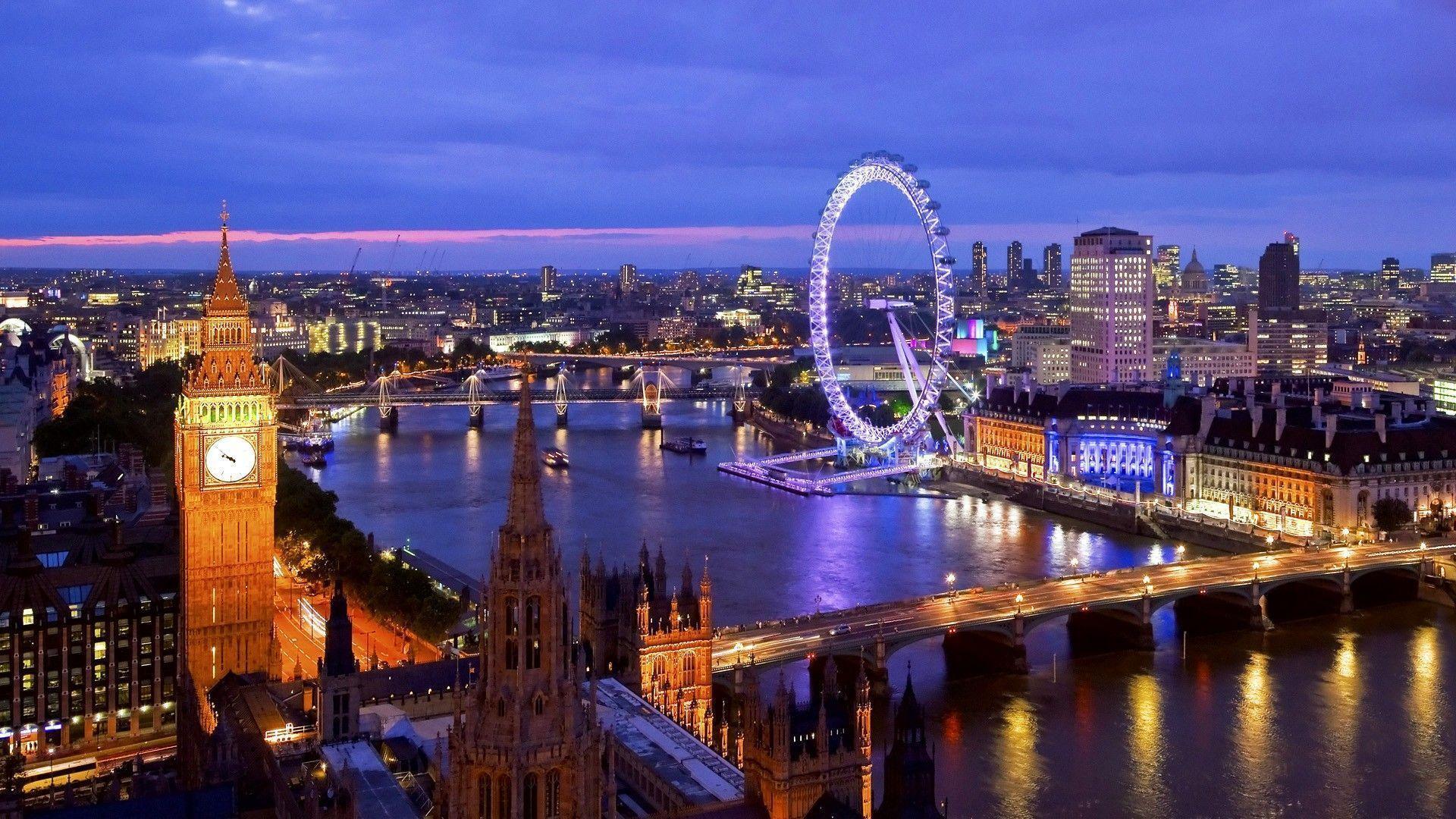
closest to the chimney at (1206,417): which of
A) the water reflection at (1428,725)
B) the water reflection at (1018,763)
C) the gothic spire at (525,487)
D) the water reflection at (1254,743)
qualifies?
the water reflection at (1428,725)

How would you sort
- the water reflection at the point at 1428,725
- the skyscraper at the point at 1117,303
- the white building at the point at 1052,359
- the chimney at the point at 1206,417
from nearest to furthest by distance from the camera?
A: the water reflection at the point at 1428,725
the chimney at the point at 1206,417
the skyscraper at the point at 1117,303
the white building at the point at 1052,359

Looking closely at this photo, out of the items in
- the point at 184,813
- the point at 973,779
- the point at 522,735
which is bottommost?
the point at 973,779

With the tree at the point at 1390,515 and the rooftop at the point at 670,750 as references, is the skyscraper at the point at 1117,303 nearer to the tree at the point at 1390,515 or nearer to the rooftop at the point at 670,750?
the tree at the point at 1390,515

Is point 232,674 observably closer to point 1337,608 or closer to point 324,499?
point 324,499

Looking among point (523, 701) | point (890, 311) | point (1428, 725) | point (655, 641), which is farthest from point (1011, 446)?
point (523, 701)

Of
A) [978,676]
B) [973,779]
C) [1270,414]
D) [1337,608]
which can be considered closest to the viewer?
[973,779]

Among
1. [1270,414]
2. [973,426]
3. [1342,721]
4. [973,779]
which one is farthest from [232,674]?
[973,426]

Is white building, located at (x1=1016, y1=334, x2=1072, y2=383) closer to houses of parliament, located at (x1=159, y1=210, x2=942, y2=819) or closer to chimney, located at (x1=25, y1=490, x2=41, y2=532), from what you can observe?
houses of parliament, located at (x1=159, y1=210, x2=942, y2=819)
